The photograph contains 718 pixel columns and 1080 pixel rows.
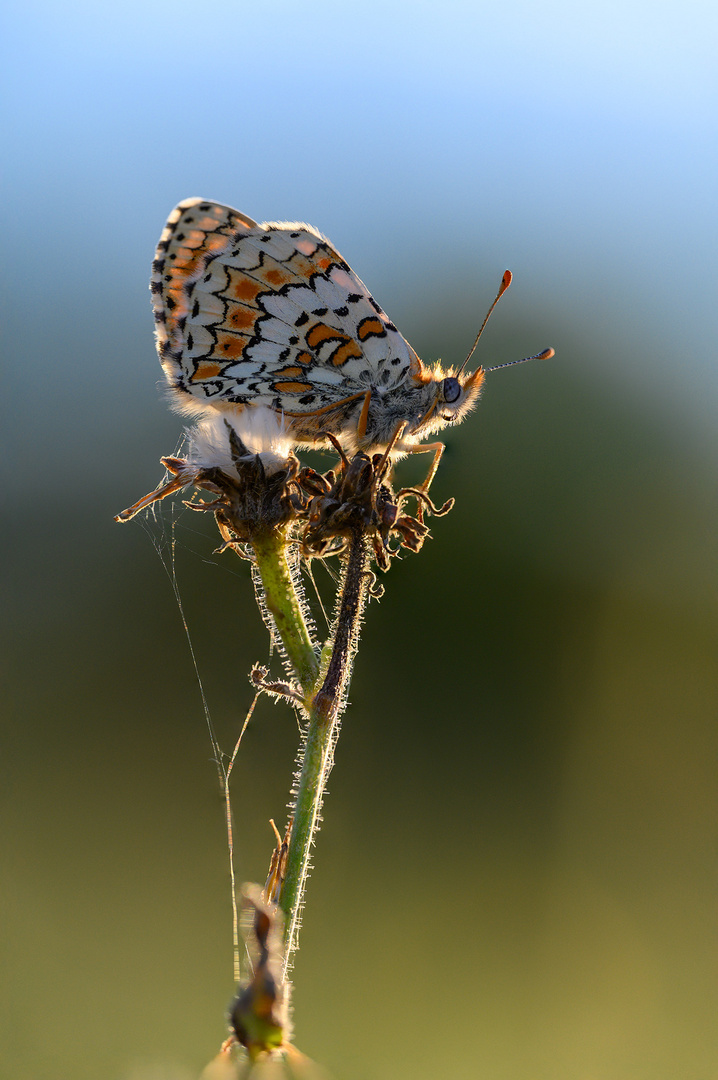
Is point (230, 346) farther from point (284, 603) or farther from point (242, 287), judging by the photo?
point (284, 603)

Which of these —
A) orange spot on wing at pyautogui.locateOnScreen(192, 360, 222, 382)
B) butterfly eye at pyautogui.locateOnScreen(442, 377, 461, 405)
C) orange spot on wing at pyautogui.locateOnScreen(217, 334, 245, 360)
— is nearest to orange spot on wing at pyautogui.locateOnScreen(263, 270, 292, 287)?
orange spot on wing at pyautogui.locateOnScreen(217, 334, 245, 360)

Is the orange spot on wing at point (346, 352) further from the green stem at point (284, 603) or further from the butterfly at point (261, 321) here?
the green stem at point (284, 603)

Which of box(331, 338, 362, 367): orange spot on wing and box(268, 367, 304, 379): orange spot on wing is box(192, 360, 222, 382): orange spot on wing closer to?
box(268, 367, 304, 379): orange spot on wing

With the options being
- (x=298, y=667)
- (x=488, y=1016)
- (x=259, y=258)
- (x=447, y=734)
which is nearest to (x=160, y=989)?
(x=488, y=1016)

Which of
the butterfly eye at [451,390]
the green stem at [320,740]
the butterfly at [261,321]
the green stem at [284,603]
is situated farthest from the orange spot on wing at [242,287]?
the green stem at [320,740]

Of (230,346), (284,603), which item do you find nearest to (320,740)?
(284,603)

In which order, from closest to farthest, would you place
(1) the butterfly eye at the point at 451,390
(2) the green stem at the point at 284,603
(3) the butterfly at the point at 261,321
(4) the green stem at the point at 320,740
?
(4) the green stem at the point at 320,740, (2) the green stem at the point at 284,603, (3) the butterfly at the point at 261,321, (1) the butterfly eye at the point at 451,390
